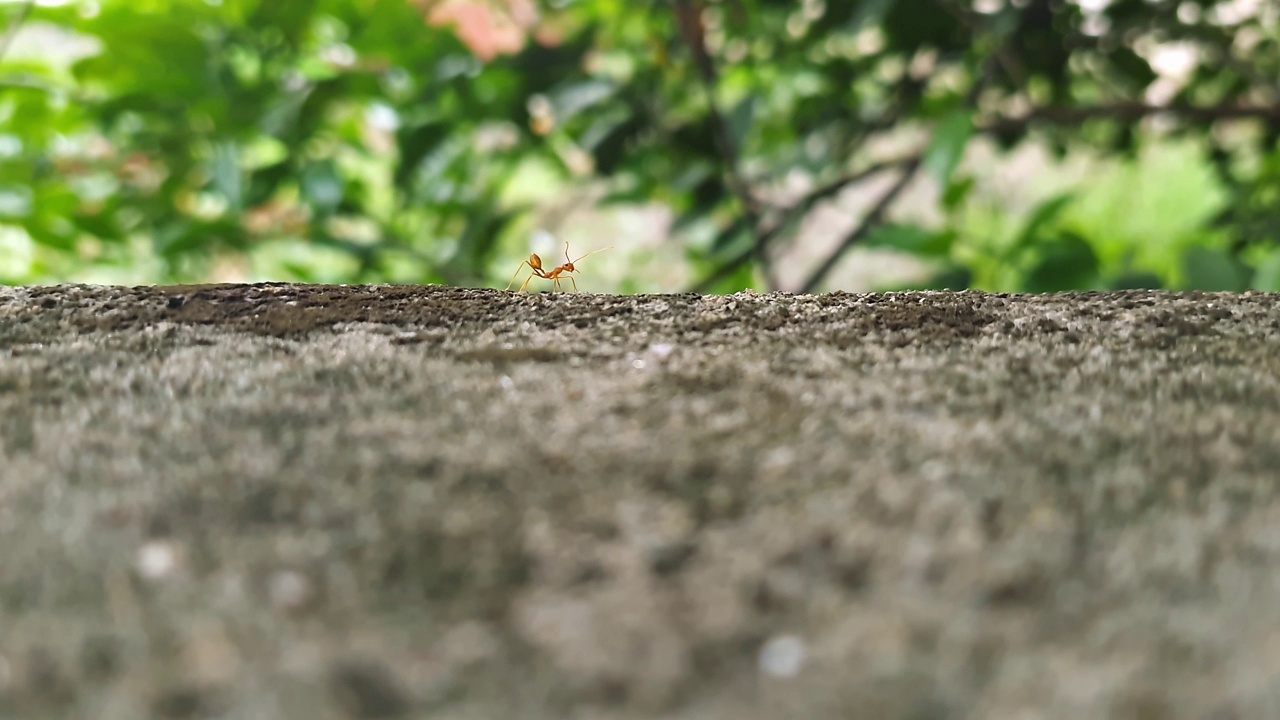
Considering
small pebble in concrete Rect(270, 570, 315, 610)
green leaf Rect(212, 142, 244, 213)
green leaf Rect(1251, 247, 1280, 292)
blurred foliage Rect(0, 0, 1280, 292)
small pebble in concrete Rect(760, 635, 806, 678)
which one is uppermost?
blurred foliage Rect(0, 0, 1280, 292)

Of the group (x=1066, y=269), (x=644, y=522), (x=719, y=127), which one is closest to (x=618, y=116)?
(x=719, y=127)

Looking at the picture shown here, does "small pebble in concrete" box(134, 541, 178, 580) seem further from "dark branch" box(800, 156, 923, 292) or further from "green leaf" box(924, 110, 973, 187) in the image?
"dark branch" box(800, 156, 923, 292)

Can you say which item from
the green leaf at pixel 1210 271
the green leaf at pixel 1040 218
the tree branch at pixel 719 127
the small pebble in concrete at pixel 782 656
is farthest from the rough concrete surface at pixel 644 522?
the tree branch at pixel 719 127

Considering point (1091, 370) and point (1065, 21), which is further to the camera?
point (1065, 21)

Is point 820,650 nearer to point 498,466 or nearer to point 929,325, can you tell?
point 498,466

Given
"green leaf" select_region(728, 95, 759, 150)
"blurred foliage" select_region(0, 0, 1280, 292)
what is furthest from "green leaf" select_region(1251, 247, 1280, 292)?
"green leaf" select_region(728, 95, 759, 150)

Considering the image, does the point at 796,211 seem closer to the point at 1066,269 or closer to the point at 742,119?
the point at 742,119

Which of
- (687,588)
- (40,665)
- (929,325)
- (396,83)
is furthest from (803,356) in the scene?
(396,83)

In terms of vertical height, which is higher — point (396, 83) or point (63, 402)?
point (396, 83)
